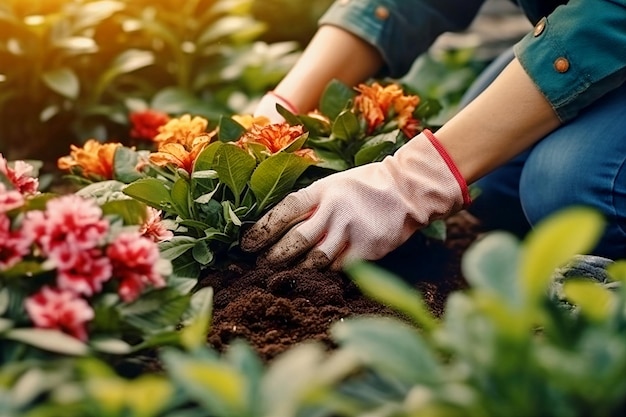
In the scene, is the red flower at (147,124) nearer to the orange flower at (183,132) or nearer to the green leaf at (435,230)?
the orange flower at (183,132)

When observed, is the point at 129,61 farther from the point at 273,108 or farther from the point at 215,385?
the point at 215,385

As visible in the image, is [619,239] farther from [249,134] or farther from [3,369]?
[3,369]

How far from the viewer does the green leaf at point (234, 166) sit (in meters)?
1.66

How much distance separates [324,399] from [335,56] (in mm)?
1375

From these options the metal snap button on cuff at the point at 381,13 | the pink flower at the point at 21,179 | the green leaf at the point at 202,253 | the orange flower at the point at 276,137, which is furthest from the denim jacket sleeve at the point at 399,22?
the pink flower at the point at 21,179

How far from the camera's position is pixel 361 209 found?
1.68 metres

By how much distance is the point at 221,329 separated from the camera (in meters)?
1.51

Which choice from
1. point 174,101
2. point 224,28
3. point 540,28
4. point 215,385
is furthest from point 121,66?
point 215,385

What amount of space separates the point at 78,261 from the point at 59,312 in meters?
0.08

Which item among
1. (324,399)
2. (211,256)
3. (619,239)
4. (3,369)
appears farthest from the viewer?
(619,239)

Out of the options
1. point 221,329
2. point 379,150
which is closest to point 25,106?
point 379,150

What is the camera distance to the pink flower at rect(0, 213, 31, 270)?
123 cm

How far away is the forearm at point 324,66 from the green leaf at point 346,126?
25 centimetres

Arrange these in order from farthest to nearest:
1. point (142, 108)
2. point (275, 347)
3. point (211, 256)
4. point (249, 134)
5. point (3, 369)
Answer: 1. point (142, 108)
2. point (249, 134)
3. point (211, 256)
4. point (275, 347)
5. point (3, 369)
